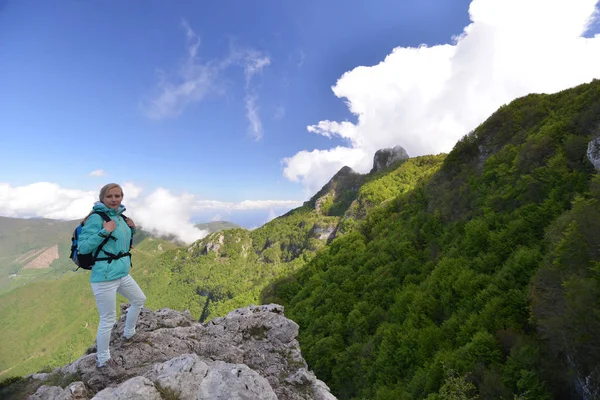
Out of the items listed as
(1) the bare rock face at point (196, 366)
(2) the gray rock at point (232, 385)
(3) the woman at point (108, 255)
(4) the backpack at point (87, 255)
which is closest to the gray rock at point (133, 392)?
(1) the bare rock face at point (196, 366)

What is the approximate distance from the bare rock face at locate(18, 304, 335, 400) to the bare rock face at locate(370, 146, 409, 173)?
404 ft

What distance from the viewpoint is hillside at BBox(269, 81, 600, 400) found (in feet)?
28.5

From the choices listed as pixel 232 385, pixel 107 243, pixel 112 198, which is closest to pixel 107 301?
pixel 107 243

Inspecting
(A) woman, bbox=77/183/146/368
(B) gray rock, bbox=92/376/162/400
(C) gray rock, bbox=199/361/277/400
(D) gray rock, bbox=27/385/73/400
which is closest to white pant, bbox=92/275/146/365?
(A) woman, bbox=77/183/146/368

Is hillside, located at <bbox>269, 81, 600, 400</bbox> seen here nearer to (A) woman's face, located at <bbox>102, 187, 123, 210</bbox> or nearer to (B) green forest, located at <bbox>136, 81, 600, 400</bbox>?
(B) green forest, located at <bbox>136, 81, 600, 400</bbox>

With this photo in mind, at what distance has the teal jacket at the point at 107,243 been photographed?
6.30 meters

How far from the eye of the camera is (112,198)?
22.8ft

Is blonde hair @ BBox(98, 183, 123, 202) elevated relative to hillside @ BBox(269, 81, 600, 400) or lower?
elevated

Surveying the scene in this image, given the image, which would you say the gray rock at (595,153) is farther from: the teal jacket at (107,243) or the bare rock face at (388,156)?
the bare rock face at (388,156)

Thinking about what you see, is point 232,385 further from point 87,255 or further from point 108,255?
point 87,255

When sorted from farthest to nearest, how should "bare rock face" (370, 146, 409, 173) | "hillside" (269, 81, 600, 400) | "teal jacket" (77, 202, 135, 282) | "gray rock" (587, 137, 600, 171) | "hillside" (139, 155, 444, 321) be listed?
1. "hillside" (139, 155, 444, 321)
2. "bare rock face" (370, 146, 409, 173)
3. "gray rock" (587, 137, 600, 171)
4. "hillside" (269, 81, 600, 400)
5. "teal jacket" (77, 202, 135, 282)

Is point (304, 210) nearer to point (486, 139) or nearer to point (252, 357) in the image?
point (486, 139)

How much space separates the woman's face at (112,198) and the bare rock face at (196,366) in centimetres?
425

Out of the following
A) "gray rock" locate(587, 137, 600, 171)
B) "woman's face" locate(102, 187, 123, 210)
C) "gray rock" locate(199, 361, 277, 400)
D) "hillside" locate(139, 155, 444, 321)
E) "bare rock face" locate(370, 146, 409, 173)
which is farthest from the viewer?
"hillside" locate(139, 155, 444, 321)
